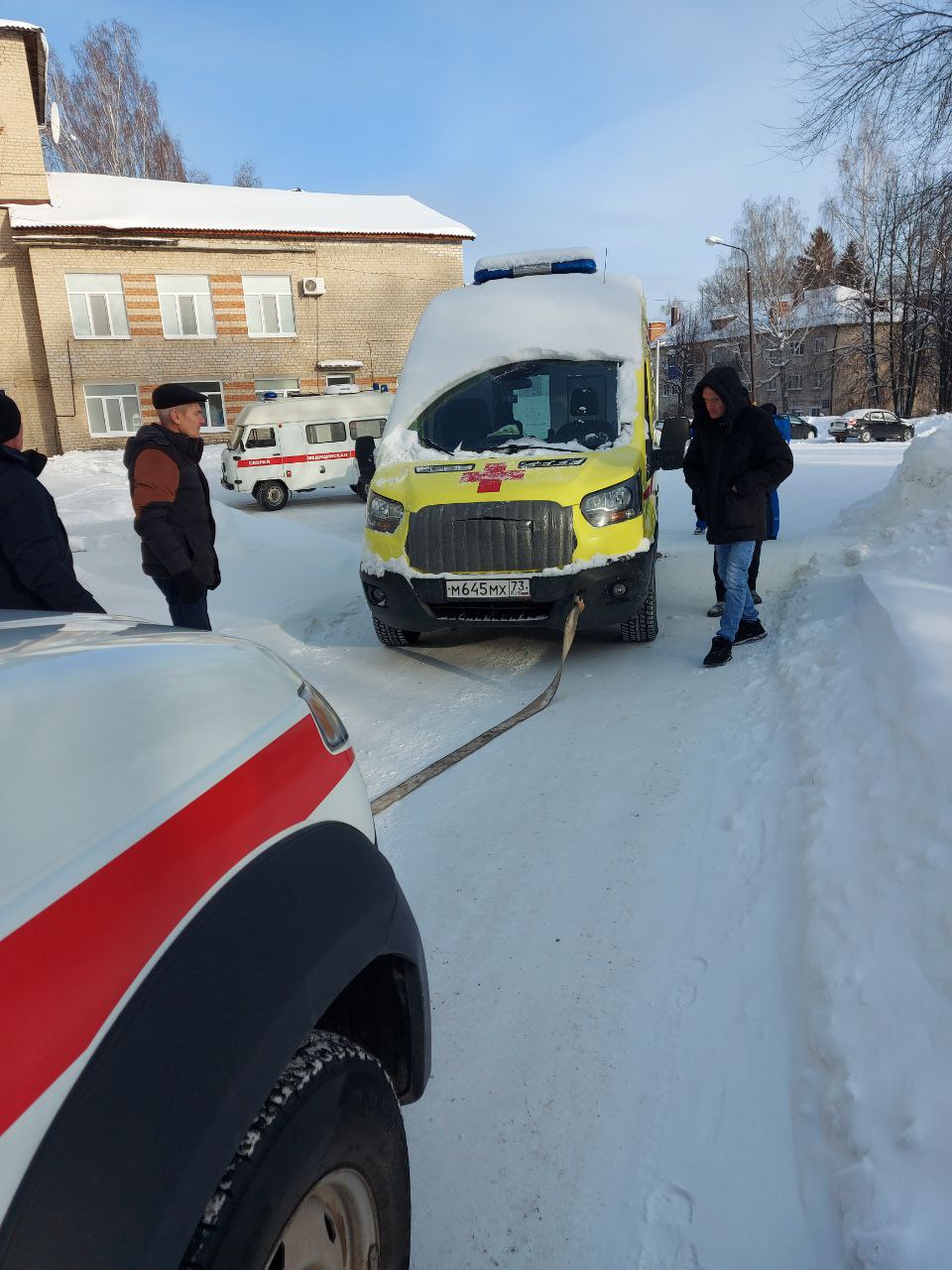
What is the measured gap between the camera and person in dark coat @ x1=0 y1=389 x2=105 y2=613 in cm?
338

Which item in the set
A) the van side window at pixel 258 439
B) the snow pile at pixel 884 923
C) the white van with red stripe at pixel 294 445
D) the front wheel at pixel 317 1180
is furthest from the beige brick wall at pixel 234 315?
the front wheel at pixel 317 1180

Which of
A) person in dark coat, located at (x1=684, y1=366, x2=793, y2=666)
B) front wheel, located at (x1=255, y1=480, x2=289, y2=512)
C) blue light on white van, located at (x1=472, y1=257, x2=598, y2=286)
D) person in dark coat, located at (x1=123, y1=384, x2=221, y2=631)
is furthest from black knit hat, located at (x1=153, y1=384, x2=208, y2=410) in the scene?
front wheel, located at (x1=255, y1=480, x2=289, y2=512)

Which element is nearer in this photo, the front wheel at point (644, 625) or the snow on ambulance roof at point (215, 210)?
the front wheel at point (644, 625)

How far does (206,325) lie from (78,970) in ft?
96.0

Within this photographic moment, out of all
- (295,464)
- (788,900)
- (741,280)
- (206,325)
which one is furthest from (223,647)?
(741,280)

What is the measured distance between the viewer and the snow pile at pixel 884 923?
1.72 m

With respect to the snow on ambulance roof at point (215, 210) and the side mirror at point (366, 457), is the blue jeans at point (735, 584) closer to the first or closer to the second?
the side mirror at point (366, 457)

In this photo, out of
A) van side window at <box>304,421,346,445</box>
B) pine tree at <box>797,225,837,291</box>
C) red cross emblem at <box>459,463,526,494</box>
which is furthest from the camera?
pine tree at <box>797,225,837,291</box>

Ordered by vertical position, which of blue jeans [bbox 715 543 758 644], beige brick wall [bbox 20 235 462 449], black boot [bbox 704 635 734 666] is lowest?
black boot [bbox 704 635 734 666]

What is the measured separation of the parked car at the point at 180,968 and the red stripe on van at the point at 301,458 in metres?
17.5

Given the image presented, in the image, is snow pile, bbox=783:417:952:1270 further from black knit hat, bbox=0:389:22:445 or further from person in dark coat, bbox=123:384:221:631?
black knit hat, bbox=0:389:22:445

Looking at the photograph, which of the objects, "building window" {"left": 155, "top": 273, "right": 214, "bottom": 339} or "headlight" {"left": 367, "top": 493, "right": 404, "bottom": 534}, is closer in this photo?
"headlight" {"left": 367, "top": 493, "right": 404, "bottom": 534}

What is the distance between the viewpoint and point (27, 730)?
3.43 feet

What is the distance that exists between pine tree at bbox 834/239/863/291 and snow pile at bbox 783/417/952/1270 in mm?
48047
